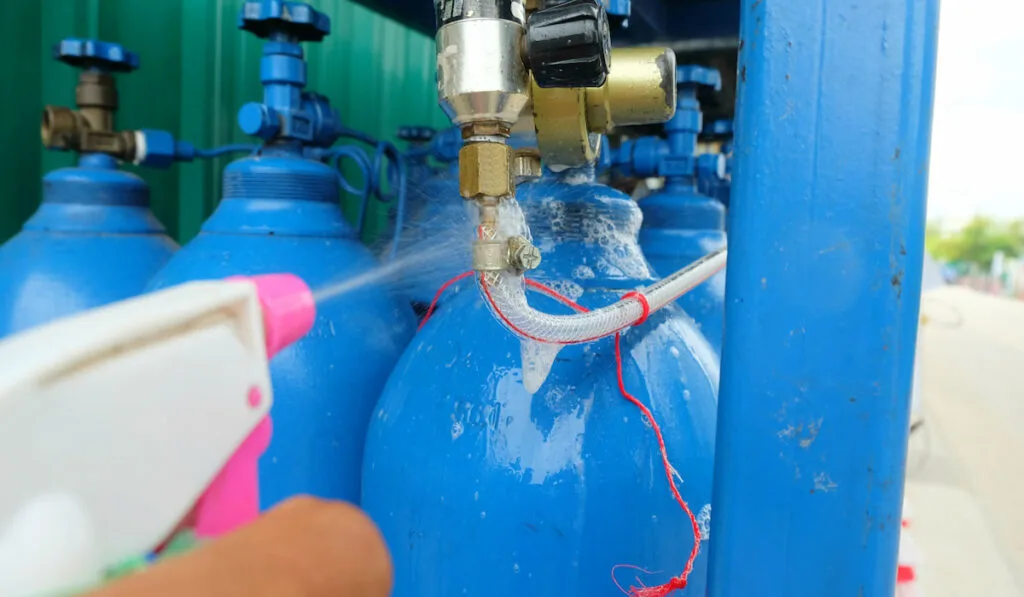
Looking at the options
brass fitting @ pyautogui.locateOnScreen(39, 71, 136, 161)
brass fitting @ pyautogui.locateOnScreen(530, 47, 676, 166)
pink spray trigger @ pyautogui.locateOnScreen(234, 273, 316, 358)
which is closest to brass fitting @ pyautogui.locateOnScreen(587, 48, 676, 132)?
brass fitting @ pyautogui.locateOnScreen(530, 47, 676, 166)

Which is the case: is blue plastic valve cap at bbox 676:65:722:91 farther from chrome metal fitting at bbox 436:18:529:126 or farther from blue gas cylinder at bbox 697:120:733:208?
chrome metal fitting at bbox 436:18:529:126

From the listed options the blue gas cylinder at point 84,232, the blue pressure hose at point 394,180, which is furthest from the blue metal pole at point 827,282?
the blue gas cylinder at point 84,232

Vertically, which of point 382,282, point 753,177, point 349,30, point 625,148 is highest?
point 349,30

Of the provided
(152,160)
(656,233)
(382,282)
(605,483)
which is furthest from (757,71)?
(152,160)

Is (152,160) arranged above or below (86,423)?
above

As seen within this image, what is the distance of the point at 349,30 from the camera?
5.96 ft

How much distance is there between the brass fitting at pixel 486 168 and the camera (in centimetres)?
54

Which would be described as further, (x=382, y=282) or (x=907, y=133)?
(x=382, y=282)

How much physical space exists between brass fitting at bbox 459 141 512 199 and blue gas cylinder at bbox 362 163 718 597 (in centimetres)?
17

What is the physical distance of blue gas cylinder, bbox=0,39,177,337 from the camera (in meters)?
0.99

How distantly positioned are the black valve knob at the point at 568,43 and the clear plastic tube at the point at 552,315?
154mm

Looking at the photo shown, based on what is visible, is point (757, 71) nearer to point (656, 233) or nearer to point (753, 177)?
point (753, 177)

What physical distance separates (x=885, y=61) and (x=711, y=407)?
1.19 feet

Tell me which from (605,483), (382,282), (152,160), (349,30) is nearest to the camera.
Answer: (605,483)
